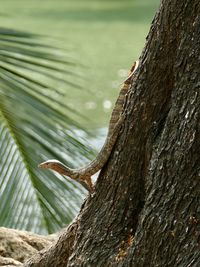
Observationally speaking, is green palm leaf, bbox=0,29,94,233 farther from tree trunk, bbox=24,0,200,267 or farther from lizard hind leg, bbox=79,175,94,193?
tree trunk, bbox=24,0,200,267

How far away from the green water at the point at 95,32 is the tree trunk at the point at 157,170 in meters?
5.85

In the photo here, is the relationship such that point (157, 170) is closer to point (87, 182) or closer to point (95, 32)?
point (87, 182)

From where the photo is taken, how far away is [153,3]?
1842 cm

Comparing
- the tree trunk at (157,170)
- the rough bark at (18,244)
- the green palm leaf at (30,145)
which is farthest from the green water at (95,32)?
the tree trunk at (157,170)

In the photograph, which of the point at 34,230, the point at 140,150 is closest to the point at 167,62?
the point at 140,150

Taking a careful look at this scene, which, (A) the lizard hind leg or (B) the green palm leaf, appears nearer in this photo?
(A) the lizard hind leg

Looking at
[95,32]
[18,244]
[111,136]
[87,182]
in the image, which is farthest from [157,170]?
[95,32]

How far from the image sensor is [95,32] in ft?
49.0

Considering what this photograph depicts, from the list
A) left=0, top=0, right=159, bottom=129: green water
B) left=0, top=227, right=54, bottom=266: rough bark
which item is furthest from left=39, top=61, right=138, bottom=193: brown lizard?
left=0, top=0, right=159, bottom=129: green water

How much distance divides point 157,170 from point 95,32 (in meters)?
12.6

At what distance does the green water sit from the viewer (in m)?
10.6

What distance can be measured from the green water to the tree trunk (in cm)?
585

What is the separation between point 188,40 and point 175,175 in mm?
364

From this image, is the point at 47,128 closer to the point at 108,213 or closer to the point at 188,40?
the point at 108,213
